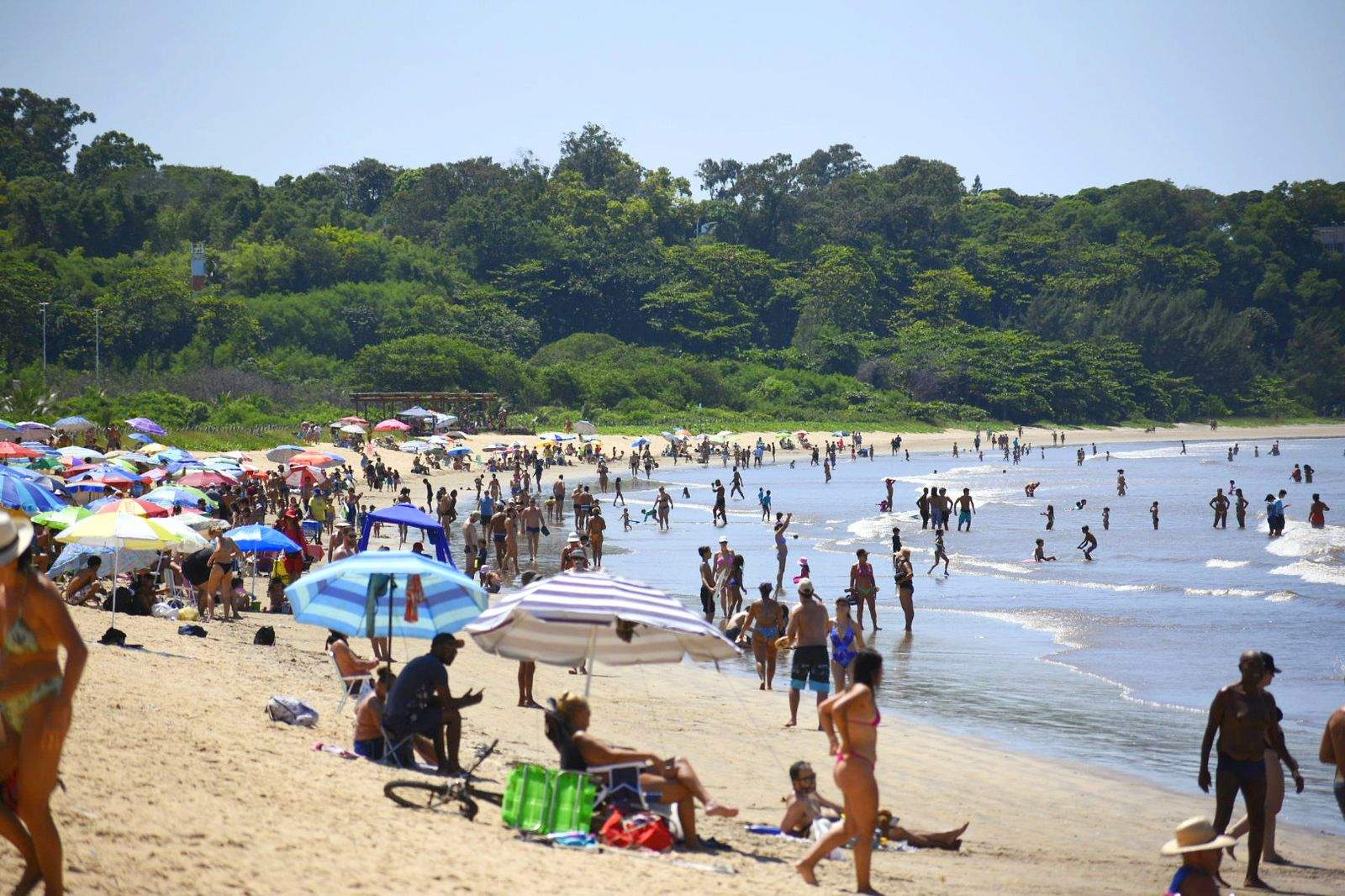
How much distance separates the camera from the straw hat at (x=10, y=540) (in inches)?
168

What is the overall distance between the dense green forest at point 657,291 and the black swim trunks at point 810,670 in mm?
39779

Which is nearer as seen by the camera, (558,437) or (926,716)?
(926,716)

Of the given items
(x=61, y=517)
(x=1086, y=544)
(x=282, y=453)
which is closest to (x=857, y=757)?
(x=61, y=517)

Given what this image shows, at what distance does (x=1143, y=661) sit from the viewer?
1470 centimetres

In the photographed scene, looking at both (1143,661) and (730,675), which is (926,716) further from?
(1143,661)

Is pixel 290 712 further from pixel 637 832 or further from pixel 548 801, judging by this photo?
pixel 637 832

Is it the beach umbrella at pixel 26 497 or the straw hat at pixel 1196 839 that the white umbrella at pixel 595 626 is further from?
the beach umbrella at pixel 26 497

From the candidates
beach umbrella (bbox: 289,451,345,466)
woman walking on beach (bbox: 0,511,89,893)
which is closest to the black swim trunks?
woman walking on beach (bbox: 0,511,89,893)

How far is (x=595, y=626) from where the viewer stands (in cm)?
773

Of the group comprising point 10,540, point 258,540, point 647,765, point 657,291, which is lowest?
point 647,765

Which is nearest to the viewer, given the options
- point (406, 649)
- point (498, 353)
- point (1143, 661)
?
point (406, 649)

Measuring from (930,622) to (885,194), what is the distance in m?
99.9

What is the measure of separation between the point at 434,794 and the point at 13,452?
60.6 feet

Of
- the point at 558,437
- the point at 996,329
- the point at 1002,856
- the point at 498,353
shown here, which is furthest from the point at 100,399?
the point at 996,329
